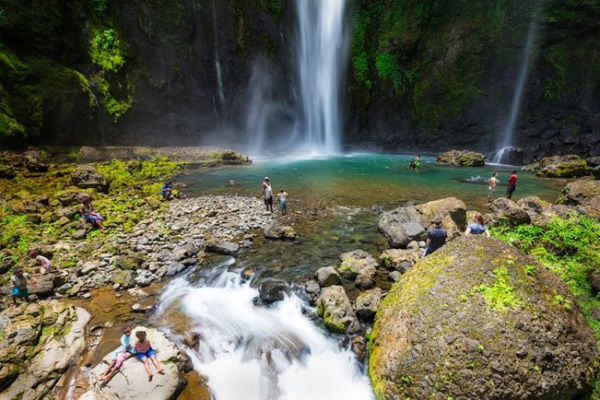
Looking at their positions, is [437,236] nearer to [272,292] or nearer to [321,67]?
[272,292]

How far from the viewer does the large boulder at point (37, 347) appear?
5125 millimetres

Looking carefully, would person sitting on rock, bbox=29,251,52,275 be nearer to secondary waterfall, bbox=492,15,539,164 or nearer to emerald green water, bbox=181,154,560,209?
emerald green water, bbox=181,154,560,209

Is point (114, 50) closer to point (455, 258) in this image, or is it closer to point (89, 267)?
point (89, 267)

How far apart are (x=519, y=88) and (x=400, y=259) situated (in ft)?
144

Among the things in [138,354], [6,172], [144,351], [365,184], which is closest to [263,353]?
[144,351]

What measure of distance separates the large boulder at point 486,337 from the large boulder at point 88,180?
1942 cm

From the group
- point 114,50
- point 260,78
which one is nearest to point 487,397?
point 114,50

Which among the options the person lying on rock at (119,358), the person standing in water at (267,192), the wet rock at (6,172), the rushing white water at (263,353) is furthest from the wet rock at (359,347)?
the wet rock at (6,172)

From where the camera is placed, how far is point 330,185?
888 inches

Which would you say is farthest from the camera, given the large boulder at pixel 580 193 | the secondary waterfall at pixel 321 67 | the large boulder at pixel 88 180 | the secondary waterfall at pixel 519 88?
the secondary waterfall at pixel 321 67

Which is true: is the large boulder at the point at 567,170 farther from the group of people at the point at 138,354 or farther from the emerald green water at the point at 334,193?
the group of people at the point at 138,354

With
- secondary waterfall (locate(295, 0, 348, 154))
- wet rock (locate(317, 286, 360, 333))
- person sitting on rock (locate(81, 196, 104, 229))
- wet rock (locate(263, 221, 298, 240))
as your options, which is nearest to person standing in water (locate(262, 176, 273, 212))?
wet rock (locate(263, 221, 298, 240))

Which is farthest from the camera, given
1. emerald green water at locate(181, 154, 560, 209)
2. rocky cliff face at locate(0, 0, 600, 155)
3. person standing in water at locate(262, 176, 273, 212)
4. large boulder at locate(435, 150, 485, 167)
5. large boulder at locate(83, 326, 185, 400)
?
large boulder at locate(435, 150, 485, 167)

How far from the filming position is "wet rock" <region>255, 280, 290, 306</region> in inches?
320
